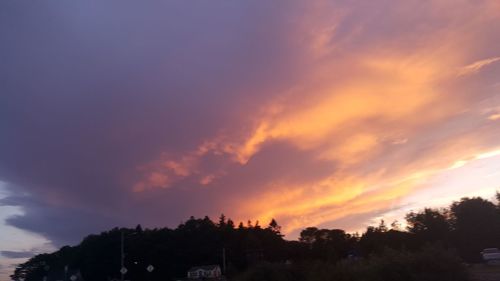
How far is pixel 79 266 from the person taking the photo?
481 feet

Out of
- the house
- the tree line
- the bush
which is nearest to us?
the bush

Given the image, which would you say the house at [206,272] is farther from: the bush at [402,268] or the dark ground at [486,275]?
the dark ground at [486,275]

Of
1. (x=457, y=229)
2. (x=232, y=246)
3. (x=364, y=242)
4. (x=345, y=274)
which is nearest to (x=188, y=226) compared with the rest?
(x=232, y=246)

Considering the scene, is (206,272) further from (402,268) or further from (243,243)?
(402,268)

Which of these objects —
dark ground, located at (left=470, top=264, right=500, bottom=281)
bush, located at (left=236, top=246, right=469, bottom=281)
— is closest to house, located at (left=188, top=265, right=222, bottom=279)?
bush, located at (left=236, top=246, right=469, bottom=281)

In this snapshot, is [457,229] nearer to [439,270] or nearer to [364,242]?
[364,242]

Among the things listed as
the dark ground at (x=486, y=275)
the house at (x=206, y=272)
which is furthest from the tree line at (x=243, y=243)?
the dark ground at (x=486, y=275)

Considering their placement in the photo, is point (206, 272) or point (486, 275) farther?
point (206, 272)

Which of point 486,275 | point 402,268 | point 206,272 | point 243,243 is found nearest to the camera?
point 402,268

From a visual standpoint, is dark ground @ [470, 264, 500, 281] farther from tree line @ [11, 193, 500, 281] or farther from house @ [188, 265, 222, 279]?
house @ [188, 265, 222, 279]

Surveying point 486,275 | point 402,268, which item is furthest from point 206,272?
point 402,268

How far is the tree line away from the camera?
97.6m

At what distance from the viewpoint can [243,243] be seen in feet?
476

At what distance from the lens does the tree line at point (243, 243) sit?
3844 inches
